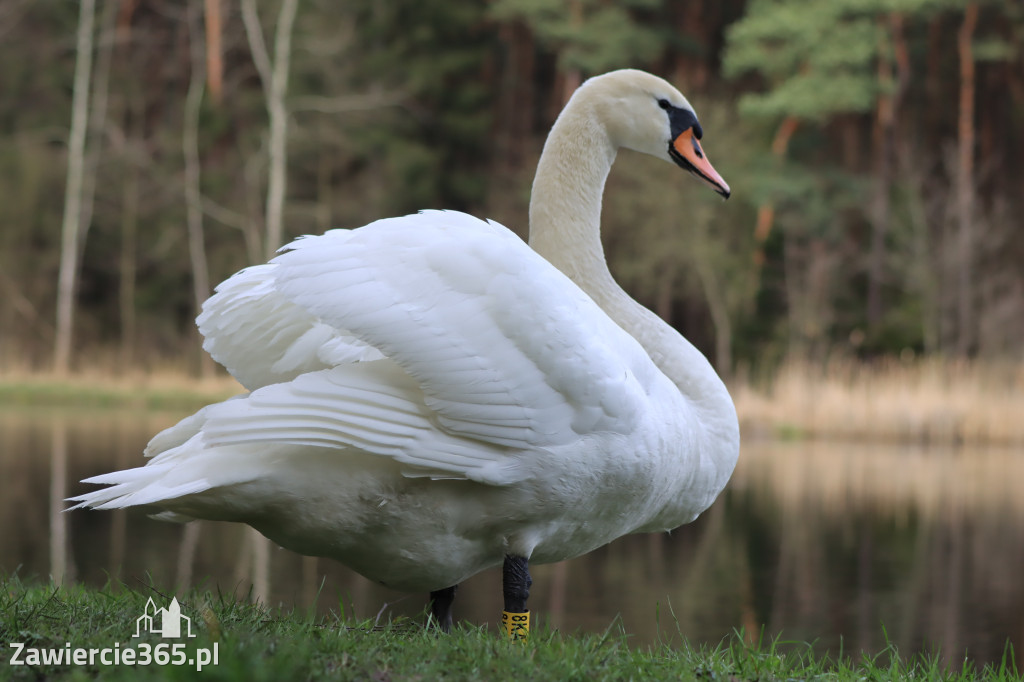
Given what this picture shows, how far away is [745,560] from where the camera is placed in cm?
923

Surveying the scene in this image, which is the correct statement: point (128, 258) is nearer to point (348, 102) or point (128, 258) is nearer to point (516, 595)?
point (348, 102)

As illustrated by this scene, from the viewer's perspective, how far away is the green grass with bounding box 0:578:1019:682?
7.34 ft

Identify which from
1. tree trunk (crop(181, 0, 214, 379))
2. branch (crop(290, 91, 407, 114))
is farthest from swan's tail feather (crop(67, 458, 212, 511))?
branch (crop(290, 91, 407, 114))

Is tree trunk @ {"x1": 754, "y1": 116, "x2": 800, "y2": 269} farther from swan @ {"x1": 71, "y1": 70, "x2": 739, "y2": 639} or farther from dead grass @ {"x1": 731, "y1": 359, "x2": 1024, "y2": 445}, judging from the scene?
swan @ {"x1": 71, "y1": 70, "x2": 739, "y2": 639}

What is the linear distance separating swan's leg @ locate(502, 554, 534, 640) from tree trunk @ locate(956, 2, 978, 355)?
19.1m

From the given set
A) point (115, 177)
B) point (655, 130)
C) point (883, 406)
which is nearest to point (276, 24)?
point (115, 177)

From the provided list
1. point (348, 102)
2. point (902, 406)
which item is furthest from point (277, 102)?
point (902, 406)

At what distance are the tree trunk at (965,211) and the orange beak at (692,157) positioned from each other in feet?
59.1

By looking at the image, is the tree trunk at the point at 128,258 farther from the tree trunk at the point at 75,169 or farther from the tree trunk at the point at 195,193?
the tree trunk at the point at 75,169

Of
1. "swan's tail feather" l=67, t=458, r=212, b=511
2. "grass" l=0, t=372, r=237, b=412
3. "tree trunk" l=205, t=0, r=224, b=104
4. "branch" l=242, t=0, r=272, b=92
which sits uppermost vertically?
"tree trunk" l=205, t=0, r=224, b=104

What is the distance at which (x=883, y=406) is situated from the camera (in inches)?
594

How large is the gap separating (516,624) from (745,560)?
669 cm

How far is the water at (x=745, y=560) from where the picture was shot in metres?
7.11

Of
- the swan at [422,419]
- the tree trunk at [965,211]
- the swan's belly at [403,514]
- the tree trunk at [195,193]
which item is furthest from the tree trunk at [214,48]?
the swan's belly at [403,514]
